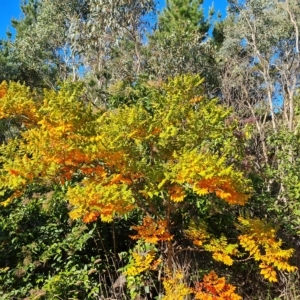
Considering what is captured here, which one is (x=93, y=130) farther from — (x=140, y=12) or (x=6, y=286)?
(x=140, y=12)

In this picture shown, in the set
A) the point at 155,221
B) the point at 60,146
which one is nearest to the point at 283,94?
the point at 155,221

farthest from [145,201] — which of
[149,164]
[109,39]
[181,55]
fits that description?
[109,39]

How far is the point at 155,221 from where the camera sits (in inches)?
178

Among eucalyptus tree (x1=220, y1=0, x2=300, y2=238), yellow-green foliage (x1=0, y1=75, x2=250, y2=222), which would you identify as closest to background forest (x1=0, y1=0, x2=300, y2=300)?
yellow-green foliage (x1=0, y1=75, x2=250, y2=222)

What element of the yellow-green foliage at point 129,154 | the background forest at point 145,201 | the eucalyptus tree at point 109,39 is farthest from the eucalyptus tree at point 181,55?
the yellow-green foliage at point 129,154

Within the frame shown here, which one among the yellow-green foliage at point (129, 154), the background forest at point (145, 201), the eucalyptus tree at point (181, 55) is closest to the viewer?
the yellow-green foliage at point (129, 154)

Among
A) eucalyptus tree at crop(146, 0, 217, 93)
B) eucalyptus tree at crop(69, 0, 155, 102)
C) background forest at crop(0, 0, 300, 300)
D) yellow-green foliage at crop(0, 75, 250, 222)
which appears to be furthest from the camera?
eucalyptus tree at crop(69, 0, 155, 102)

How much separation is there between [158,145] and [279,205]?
189 cm

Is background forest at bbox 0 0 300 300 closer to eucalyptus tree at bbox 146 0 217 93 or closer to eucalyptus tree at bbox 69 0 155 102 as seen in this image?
eucalyptus tree at bbox 146 0 217 93

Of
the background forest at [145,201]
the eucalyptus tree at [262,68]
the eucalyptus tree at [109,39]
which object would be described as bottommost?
the background forest at [145,201]

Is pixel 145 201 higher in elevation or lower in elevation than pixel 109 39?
lower

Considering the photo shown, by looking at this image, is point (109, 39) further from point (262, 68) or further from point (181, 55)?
point (262, 68)

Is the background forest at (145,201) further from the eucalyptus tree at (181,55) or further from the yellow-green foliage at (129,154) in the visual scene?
the eucalyptus tree at (181,55)

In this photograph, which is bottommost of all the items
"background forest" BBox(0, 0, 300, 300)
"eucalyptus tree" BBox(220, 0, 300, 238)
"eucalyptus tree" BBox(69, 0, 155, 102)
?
"background forest" BBox(0, 0, 300, 300)
